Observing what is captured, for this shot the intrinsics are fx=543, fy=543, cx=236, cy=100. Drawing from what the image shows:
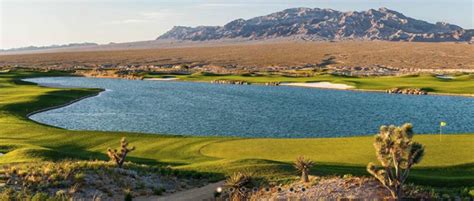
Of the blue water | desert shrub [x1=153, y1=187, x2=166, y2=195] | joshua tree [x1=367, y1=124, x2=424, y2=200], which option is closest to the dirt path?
desert shrub [x1=153, y1=187, x2=166, y2=195]

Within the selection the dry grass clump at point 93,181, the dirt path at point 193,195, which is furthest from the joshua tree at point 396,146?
the dry grass clump at point 93,181

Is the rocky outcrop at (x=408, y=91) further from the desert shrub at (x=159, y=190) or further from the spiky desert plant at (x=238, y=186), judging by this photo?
the desert shrub at (x=159, y=190)

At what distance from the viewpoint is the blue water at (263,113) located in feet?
159

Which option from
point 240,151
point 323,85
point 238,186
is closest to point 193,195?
point 238,186

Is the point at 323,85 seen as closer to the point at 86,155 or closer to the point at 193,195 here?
the point at 86,155

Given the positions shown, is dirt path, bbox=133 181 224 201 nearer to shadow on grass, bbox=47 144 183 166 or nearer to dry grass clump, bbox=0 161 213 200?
dry grass clump, bbox=0 161 213 200

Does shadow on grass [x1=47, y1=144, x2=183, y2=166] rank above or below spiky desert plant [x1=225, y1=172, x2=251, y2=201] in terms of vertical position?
below

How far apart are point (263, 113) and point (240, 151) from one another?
28674mm

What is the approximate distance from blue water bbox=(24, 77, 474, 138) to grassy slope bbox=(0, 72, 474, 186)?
987 centimetres

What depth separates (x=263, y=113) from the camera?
6041cm

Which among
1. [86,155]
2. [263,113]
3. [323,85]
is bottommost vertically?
[323,85]

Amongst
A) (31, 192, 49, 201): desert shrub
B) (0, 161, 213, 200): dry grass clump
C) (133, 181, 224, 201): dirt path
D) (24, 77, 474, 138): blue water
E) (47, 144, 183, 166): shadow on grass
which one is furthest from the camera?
(24, 77, 474, 138): blue water

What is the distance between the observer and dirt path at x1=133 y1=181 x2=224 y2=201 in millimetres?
20000

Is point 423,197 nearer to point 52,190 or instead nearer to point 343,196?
point 343,196
